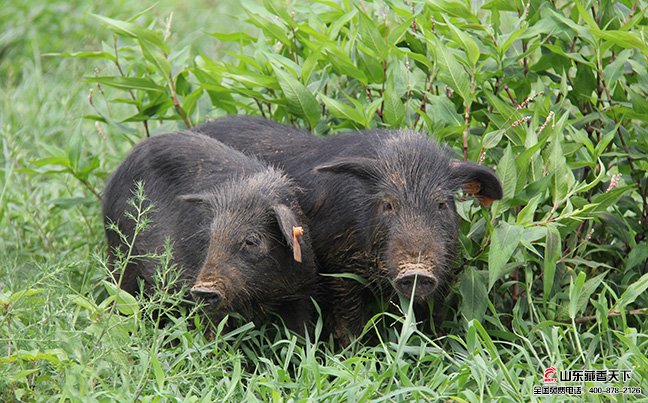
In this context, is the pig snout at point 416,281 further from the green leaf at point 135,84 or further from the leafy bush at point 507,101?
the green leaf at point 135,84

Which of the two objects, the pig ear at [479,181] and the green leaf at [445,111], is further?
the green leaf at [445,111]

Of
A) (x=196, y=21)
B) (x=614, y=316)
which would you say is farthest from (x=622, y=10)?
(x=196, y=21)

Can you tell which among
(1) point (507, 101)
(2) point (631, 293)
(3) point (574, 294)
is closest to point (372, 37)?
(1) point (507, 101)

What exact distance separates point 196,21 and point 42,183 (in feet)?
13.4

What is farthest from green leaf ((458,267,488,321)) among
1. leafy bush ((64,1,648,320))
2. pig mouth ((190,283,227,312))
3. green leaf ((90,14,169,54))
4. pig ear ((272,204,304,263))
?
green leaf ((90,14,169,54))

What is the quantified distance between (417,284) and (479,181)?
2.41 ft

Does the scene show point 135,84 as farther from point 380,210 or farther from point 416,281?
point 416,281

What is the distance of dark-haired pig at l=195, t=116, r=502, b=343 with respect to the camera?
5.25m

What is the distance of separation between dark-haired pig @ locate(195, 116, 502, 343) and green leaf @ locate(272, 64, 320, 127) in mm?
372

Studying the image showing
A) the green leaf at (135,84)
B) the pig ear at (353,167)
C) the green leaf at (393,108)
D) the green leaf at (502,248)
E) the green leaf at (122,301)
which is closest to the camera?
the green leaf at (122,301)

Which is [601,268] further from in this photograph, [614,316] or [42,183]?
[42,183]

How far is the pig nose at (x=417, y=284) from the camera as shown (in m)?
5.09

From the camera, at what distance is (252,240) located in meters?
5.36

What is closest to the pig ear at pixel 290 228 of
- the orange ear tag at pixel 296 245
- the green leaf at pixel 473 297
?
the orange ear tag at pixel 296 245
